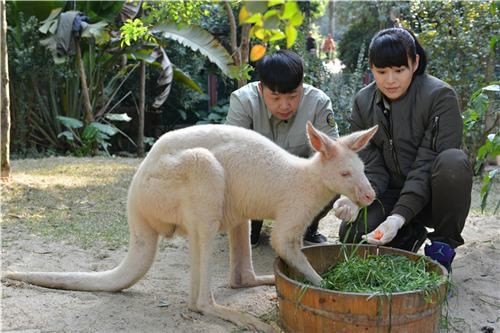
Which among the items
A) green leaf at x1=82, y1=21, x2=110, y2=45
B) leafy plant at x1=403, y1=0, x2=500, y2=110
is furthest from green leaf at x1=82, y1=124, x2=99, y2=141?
leafy plant at x1=403, y1=0, x2=500, y2=110

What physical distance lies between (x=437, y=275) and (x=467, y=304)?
70 centimetres

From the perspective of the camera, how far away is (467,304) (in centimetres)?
308

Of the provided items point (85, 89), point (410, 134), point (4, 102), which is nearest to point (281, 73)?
point (410, 134)

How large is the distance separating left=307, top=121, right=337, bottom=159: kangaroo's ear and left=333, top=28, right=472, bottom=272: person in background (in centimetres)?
38

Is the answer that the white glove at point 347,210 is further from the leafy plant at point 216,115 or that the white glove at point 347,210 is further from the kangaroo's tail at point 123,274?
the leafy plant at point 216,115

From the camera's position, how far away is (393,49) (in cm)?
311

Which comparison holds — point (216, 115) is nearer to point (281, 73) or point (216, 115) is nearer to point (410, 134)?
point (281, 73)

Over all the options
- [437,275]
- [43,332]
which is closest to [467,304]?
[437,275]

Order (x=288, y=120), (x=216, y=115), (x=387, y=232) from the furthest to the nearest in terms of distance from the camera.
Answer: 1. (x=216, y=115)
2. (x=288, y=120)
3. (x=387, y=232)

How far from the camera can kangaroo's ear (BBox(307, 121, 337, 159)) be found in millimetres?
2617

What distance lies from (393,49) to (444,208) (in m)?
0.93

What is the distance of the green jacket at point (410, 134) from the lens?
3150mm

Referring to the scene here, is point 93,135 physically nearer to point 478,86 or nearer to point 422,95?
point 478,86

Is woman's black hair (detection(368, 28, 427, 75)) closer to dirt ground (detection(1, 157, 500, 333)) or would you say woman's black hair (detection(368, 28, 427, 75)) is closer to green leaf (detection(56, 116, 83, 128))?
dirt ground (detection(1, 157, 500, 333))
